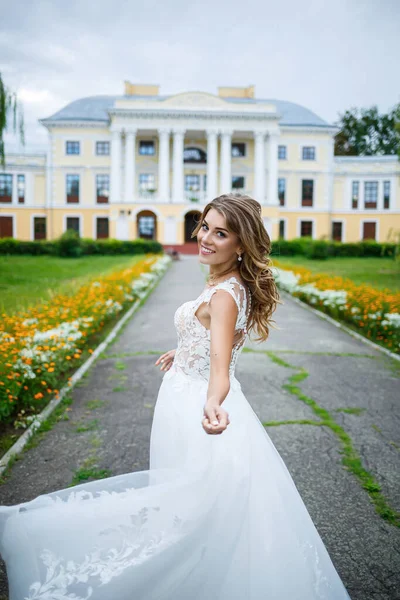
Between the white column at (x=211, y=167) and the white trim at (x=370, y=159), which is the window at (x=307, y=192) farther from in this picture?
the white column at (x=211, y=167)

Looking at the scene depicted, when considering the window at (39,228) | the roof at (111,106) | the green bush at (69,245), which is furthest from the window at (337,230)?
the window at (39,228)

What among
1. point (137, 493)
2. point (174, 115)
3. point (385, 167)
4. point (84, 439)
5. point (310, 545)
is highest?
point (174, 115)

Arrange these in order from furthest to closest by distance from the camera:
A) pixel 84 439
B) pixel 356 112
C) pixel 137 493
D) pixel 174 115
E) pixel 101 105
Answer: pixel 356 112 → pixel 101 105 → pixel 174 115 → pixel 84 439 → pixel 137 493

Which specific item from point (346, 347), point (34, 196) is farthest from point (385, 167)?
point (346, 347)

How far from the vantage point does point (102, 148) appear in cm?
4462

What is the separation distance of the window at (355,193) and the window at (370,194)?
70 centimetres

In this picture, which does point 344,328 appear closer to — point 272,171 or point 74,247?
point 74,247

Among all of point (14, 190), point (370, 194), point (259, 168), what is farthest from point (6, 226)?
point (370, 194)

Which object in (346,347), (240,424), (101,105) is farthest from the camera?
(101,105)

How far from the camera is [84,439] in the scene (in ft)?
14.5

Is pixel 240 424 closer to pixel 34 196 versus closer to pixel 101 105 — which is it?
pixel 34 196

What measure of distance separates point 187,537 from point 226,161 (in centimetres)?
4235

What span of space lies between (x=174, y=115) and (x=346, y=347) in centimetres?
3662

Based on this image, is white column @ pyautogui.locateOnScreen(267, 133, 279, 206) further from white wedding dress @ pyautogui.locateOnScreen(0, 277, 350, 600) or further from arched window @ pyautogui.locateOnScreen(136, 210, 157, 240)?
white wedding dress @ pyautogui.locateOnScreen(0, 277, 350, 600)
